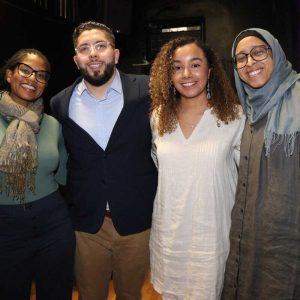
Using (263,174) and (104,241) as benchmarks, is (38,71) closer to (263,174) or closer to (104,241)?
(104,241)

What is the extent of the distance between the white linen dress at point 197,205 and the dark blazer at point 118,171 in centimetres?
18

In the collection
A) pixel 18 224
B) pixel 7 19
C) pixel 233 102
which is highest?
pixel 7 19

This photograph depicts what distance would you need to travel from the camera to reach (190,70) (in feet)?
5.78

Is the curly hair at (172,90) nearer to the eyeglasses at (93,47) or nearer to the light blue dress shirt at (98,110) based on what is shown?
the light blue dress shirt at (98,110)

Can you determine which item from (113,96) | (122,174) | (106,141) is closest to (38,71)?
(113,96)

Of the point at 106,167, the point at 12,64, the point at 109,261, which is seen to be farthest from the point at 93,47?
the point at 109,261

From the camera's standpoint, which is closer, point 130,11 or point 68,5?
point 68,5

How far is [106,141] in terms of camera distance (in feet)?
6.14

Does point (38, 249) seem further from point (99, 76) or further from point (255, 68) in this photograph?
point (255, 68)

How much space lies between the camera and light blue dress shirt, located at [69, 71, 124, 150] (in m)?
1.88

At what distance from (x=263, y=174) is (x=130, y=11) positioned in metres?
3.61

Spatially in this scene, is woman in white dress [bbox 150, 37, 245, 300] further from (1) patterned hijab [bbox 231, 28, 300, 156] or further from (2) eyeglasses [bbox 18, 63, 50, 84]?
(2) eyeglasses [bbox 18, 63, 50, 84]

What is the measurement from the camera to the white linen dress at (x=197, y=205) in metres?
1.66

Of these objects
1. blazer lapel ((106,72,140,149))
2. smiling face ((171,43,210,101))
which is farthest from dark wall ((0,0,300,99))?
smiling face ((171,43,210,101))
